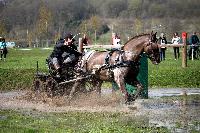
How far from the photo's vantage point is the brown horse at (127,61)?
1493 cm

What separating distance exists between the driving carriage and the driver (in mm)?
244

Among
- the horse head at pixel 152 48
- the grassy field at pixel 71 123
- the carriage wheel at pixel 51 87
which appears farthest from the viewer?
the carriage wheel at pixel 51 87

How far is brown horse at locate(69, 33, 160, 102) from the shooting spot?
14.9 m

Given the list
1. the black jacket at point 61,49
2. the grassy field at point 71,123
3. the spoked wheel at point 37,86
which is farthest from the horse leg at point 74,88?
the grassy field at point 71,123

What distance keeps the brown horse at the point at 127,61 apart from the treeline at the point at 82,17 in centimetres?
5078

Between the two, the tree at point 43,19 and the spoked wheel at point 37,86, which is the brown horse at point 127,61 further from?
the tree at point 43,19

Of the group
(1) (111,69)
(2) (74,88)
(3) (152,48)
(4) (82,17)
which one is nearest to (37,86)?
(2) (74,88)

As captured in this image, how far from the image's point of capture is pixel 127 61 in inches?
587

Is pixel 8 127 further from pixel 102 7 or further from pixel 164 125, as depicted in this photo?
pixel 102 7

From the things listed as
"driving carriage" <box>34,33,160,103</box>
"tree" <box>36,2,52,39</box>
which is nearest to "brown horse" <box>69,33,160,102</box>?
"driving carriage" <box>34,33,160,103</box>

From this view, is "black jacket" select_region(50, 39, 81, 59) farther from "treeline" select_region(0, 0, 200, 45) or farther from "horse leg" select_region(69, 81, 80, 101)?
"treeline" select_region(0, 0, 200, 45)

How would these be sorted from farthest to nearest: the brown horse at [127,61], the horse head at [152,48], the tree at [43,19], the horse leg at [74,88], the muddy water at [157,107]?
the tree at [43,19] < the horse leg at [74,88] < the horse head at [152,48] < the brown horse at [127,61] < the muddy water at [157,107]

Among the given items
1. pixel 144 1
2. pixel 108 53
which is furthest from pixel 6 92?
pixel 144 1

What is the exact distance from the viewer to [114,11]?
320 feet
